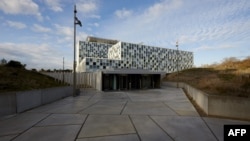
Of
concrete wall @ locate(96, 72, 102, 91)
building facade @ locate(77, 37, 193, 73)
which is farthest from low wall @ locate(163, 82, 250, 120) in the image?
building facade @ locate(77, 37, 193, 73)

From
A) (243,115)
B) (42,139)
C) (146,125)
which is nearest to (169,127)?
(146,125)

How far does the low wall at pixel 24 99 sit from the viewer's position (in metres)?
7.90

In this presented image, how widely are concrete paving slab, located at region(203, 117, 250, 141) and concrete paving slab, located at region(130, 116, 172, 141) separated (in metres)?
1.76

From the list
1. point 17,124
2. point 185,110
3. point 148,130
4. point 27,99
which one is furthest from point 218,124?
point 27,99

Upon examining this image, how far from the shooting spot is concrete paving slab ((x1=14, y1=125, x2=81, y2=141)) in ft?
16.6

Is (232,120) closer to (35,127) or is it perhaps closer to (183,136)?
(183,136)

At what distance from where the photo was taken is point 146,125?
6.47 metres

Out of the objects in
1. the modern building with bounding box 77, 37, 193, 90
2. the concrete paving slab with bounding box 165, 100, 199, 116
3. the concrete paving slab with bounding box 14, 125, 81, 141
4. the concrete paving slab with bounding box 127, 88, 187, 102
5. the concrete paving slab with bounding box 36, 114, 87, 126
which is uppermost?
the modern building with bounding box 77, 37, 193, 90

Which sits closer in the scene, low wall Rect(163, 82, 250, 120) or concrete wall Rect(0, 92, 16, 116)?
low wall Rect(163, 82, 250, 120)

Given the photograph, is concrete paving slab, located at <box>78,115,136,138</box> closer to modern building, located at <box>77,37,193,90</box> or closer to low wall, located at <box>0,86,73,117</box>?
low wall, located at <box>0,86,73,117</box>

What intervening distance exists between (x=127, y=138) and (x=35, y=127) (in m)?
3.51

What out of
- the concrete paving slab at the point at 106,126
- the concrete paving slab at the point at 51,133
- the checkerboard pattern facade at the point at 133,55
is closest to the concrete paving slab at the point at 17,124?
the concrete paving slab at the point at 51,133

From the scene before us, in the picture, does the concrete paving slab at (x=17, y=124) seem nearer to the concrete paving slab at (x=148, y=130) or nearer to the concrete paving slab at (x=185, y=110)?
the concrete paving slab at (x=148, y=130)

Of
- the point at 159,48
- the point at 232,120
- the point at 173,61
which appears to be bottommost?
the point at 232,120
